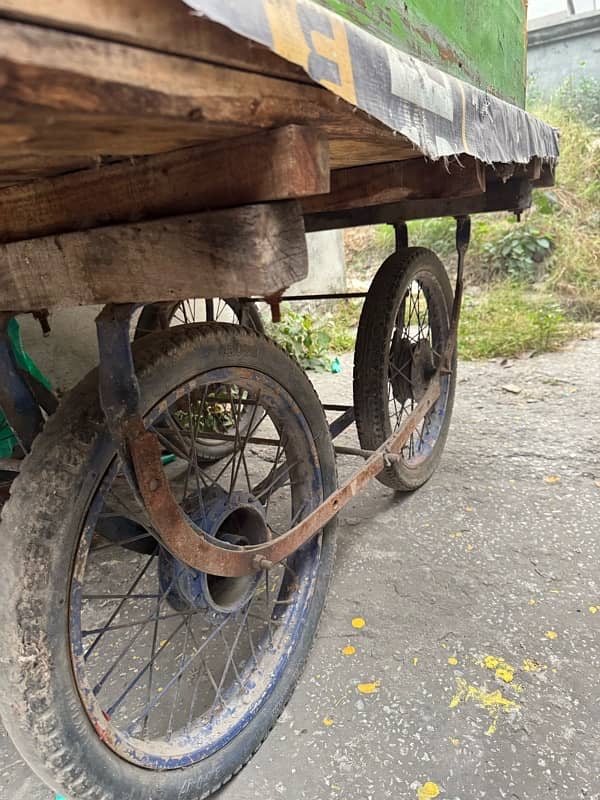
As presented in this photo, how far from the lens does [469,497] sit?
2.95 meters

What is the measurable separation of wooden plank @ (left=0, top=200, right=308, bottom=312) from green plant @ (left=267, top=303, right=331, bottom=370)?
Result: 14.1 feet

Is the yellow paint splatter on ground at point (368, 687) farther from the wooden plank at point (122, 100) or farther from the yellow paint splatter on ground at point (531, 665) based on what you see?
the wooden plank at point (122, 100)

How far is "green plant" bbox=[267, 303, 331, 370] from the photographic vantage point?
18.1ft

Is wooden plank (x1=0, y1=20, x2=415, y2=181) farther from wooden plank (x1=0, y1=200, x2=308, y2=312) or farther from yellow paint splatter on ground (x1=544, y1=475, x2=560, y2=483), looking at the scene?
yellow paint splatter on ground (x1=544, y1=475, x2=560, y2=483)

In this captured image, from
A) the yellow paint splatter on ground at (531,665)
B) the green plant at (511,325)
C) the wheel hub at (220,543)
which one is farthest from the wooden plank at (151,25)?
the green plant at (511,325)

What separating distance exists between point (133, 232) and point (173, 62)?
428mm

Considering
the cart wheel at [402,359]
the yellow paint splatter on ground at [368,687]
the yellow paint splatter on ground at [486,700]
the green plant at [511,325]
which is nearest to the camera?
the yellow paint splatter on ground at [486,700]

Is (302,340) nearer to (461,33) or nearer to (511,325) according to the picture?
(511,325)

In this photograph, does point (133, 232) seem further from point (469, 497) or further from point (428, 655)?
point (469, 497)

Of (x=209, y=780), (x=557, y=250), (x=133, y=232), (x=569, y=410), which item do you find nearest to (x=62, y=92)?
(x=133, y=232)

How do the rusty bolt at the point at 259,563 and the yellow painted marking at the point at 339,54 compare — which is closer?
the yellow painted marking at the point at 339,54

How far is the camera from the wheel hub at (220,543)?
1.51m

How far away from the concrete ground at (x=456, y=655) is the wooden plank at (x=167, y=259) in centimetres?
134

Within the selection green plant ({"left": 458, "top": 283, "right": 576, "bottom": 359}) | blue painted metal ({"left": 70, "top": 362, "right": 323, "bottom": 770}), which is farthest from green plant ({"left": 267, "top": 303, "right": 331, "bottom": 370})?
blue painted metal ({"left": 70, "top": 362, "right": 323, "bottom": 770})
